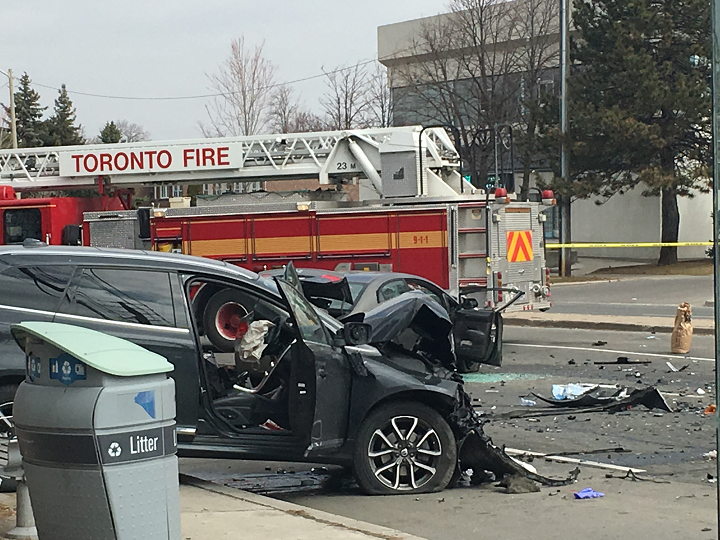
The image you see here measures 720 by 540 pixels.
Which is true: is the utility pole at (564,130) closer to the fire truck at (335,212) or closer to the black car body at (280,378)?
the fire truck at (335,212)

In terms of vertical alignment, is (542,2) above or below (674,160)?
above

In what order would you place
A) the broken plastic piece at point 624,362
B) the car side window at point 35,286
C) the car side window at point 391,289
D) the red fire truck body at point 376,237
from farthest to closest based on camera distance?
the red fire truck body at point 376,237
the broken plastic piece at point 624,362
the car side window at point 391,289
the car side window at point 35,286

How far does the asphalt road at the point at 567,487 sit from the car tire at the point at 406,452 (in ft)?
0.35

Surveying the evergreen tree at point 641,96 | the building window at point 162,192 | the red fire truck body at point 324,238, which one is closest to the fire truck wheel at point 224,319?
the red fire truck body at point 324,238

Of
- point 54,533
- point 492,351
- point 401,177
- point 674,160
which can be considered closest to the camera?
point 54,533

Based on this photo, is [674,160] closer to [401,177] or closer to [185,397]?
[401,177]

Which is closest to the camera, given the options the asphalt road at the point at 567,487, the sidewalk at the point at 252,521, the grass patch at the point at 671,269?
the sidewalk at the point at 252,521

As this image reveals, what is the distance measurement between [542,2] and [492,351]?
31705 mm

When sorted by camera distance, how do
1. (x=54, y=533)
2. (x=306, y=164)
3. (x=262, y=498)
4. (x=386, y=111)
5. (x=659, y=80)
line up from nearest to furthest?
(x=54, y=533) < (x=262, y=498) < (x=306, y=164) < (x=659, y=80) < (x=386, y=111)

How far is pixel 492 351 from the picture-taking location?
11805mm

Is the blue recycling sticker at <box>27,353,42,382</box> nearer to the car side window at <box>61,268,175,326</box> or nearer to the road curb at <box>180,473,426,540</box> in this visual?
the road curb at <box>180,473,426,540</box>

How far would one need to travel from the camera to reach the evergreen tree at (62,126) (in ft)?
202

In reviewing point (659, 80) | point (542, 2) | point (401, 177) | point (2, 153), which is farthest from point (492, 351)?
point (542, 2)

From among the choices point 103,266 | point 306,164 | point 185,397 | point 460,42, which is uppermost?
point 460,42
